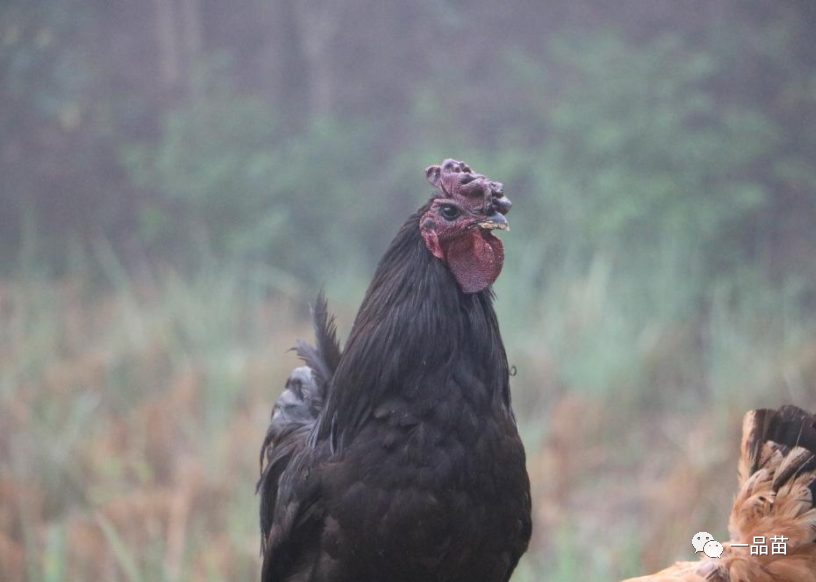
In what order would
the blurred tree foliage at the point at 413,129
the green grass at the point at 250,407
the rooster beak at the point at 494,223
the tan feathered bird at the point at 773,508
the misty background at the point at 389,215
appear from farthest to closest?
the blurred tree foliage at the point at 413,129 < the misty background at the point at 389,215 < the green grass at the point at 250,407 < the tan feathered bird at the point at 773,508 < the rooster beak at the point at 494,223

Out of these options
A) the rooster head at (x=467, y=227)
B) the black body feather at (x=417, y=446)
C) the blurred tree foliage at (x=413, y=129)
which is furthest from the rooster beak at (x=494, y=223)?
the blurred tree foliage at (x=413, y=129)

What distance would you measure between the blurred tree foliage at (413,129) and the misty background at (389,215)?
0.02 m

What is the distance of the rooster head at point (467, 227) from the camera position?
179 centimetres

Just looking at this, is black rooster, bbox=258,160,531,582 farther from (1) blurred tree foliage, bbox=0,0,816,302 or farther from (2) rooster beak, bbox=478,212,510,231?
(1) blurred tree foliage, bbox=0,0,816,302

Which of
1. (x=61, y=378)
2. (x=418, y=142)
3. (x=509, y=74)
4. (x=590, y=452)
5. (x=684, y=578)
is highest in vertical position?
(x=509, y=74)

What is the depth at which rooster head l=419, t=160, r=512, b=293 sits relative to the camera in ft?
5.87

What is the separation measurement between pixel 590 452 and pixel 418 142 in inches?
116

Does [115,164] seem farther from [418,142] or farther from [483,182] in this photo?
[483,182]

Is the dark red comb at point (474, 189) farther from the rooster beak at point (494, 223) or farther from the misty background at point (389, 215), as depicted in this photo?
the misty background at point (389, 215)

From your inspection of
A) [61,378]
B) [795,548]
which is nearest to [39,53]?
[61,378]

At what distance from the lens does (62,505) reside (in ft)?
12.1

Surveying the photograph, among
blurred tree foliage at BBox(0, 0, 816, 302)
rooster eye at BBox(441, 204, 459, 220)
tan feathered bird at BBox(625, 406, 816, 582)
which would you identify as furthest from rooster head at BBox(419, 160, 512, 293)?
blurred tree foliage at BBox(0, 0, 816, 302)

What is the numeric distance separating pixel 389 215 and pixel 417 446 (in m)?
4.48

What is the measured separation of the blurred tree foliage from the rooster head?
3.77 meters
